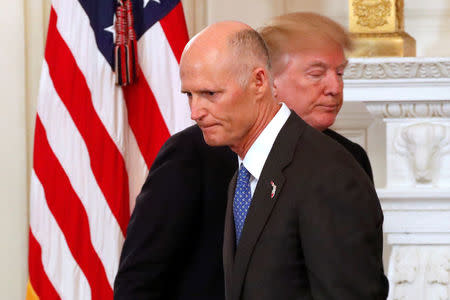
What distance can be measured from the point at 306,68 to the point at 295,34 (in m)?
0.10

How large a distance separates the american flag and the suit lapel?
190 cm

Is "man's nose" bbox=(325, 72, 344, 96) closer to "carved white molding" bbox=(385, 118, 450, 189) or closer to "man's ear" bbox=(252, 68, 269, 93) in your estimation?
"man's ear" bbox=(252, 68, 269, 93)

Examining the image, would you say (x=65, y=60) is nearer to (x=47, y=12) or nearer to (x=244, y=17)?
(x=47, y=12)

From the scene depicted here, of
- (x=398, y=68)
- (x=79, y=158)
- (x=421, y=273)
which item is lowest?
(x=421, y=273)

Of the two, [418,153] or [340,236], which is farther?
[418,153]

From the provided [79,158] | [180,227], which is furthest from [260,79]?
[79,158]

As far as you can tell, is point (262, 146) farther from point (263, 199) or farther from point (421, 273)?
point (421, 273)

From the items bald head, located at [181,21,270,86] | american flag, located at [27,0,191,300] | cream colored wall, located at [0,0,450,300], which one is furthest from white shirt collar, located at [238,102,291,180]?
cream colored wall, located at [0,0,450,300]

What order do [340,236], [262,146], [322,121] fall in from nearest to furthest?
[340,236], [262,146], [322,121]

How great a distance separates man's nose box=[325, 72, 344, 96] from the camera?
7.63 ft

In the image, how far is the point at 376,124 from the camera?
3840 mm

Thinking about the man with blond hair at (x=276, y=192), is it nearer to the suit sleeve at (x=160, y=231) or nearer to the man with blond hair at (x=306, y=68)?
the suit sleeve at (x=160, y=231)

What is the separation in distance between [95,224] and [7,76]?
94 cm

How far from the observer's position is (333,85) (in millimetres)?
2328
